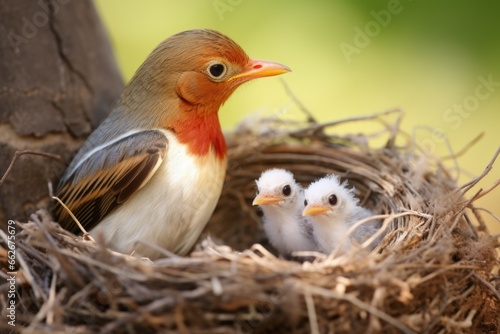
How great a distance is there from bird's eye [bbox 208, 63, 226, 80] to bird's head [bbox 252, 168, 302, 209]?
0.65 metres

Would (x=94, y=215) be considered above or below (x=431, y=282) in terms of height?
below

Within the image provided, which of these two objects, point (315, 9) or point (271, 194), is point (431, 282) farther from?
point (315, 9)

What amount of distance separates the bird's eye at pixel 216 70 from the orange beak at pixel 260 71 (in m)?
0.07

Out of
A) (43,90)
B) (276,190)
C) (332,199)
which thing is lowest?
(43,90)

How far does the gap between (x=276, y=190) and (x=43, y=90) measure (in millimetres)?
1563

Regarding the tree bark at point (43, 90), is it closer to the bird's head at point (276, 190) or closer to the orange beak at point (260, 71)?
the orange beak at point (260, 71)

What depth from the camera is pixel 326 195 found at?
12.7ft

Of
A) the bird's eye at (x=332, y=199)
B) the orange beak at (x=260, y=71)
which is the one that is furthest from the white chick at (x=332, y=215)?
the orange beak at (x=260, y=71)

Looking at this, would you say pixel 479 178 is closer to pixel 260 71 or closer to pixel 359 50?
pixel 260 71

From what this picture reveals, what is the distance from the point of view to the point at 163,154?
12.3ft

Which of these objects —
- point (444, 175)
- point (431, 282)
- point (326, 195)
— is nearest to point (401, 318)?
point (431, 282)

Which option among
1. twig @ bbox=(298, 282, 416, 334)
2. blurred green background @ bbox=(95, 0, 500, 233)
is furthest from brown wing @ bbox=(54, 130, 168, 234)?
blurred green background @ bbox=(95, 0, 500, 233)

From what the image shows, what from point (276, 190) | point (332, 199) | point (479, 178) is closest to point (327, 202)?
point (332, 199)

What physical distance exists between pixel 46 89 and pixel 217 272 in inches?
82.6
